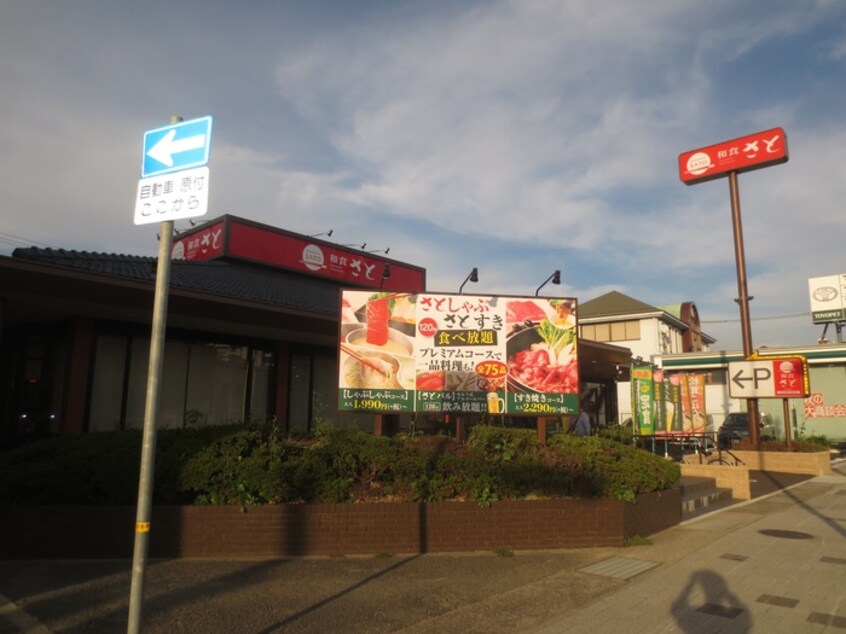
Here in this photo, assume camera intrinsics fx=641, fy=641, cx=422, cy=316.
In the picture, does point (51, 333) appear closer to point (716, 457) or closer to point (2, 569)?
point (2, 569)

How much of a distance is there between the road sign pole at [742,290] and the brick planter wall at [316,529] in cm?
1526

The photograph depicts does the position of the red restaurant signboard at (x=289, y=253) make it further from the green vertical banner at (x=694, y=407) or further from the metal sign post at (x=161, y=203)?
the metal sign post at (x=161, y=203)

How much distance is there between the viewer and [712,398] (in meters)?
41.9

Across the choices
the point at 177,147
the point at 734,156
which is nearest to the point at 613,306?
the point at 734,156

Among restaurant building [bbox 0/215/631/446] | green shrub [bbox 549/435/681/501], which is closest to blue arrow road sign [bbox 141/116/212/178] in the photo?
restaurant building [bbox 0/215/631/446]

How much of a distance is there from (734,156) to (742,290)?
5.15 metres

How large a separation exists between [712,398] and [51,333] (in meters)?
39.2

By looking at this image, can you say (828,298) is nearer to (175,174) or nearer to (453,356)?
(453,356)

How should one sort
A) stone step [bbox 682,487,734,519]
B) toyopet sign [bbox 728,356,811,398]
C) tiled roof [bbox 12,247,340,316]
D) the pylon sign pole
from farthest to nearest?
1. the pylon sign pole
2. toyopet sign [bbox 728,356,811,398]
3. stone step [bbox 682,487,734,519]
4. tiled roof [bbox 12,247,340,316]

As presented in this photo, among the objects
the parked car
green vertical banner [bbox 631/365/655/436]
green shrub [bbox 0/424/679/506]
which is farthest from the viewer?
the parked car

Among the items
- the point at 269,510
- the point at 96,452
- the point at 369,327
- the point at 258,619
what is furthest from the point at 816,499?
the point at 96,452

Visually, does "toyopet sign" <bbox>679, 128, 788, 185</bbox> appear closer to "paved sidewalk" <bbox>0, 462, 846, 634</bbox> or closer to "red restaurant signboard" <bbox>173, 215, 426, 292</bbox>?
"red restaurant signboard" <bbox>173, 215, 426, 292</bbox>

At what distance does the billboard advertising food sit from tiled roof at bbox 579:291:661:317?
37.3 metres

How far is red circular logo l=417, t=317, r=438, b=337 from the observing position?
1119 cm
